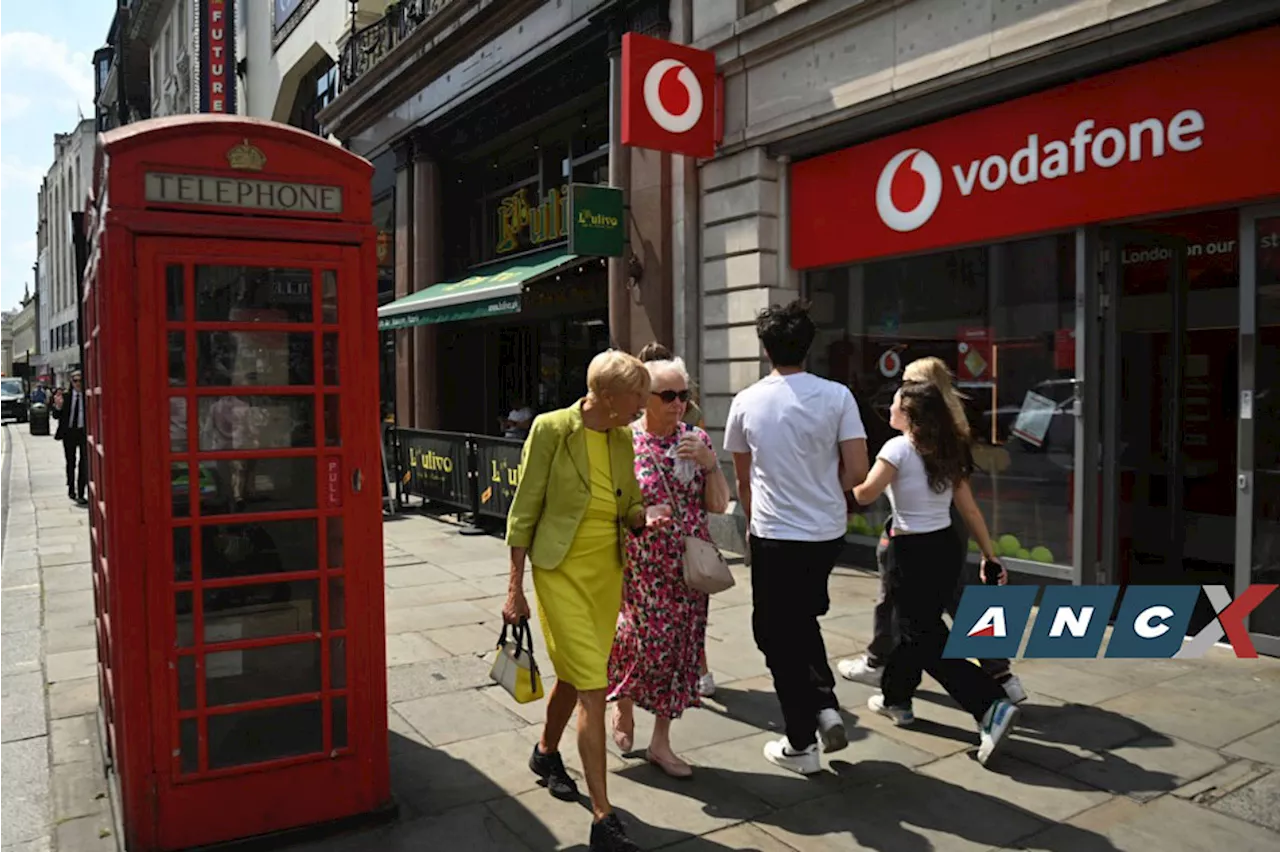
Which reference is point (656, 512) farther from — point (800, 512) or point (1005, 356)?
point (1005, 356)

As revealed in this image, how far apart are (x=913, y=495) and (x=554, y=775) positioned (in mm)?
2069

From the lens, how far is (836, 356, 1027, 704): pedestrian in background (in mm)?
4719

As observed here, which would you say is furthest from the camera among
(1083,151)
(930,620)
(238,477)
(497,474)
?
(497,474)

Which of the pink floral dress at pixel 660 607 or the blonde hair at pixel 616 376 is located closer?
the blonde hair at pixel 616 376

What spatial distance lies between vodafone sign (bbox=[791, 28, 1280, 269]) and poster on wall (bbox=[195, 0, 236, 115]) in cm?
2535

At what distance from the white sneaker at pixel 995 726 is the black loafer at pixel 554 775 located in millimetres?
1818

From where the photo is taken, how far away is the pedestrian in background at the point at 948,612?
186 inches

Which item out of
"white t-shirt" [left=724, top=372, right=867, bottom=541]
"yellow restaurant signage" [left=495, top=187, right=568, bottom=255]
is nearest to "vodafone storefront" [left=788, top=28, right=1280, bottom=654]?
"white t-shirt" [left=724, top=372, right=867, bottom=541]

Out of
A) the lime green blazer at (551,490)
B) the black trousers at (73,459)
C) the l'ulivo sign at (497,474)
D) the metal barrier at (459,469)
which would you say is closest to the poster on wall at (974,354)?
the metal barrier at (459,469)

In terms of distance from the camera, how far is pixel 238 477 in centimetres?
348

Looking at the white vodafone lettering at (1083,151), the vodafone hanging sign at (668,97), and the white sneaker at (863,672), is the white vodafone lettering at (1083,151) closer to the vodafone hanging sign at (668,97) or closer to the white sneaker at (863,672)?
the vodafone hanging sign at (668,97)

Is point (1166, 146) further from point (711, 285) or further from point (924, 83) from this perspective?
point (711, 285)

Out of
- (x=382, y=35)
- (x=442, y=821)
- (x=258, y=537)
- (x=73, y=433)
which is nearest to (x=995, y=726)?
(x=442, y=821)

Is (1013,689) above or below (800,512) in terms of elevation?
below
